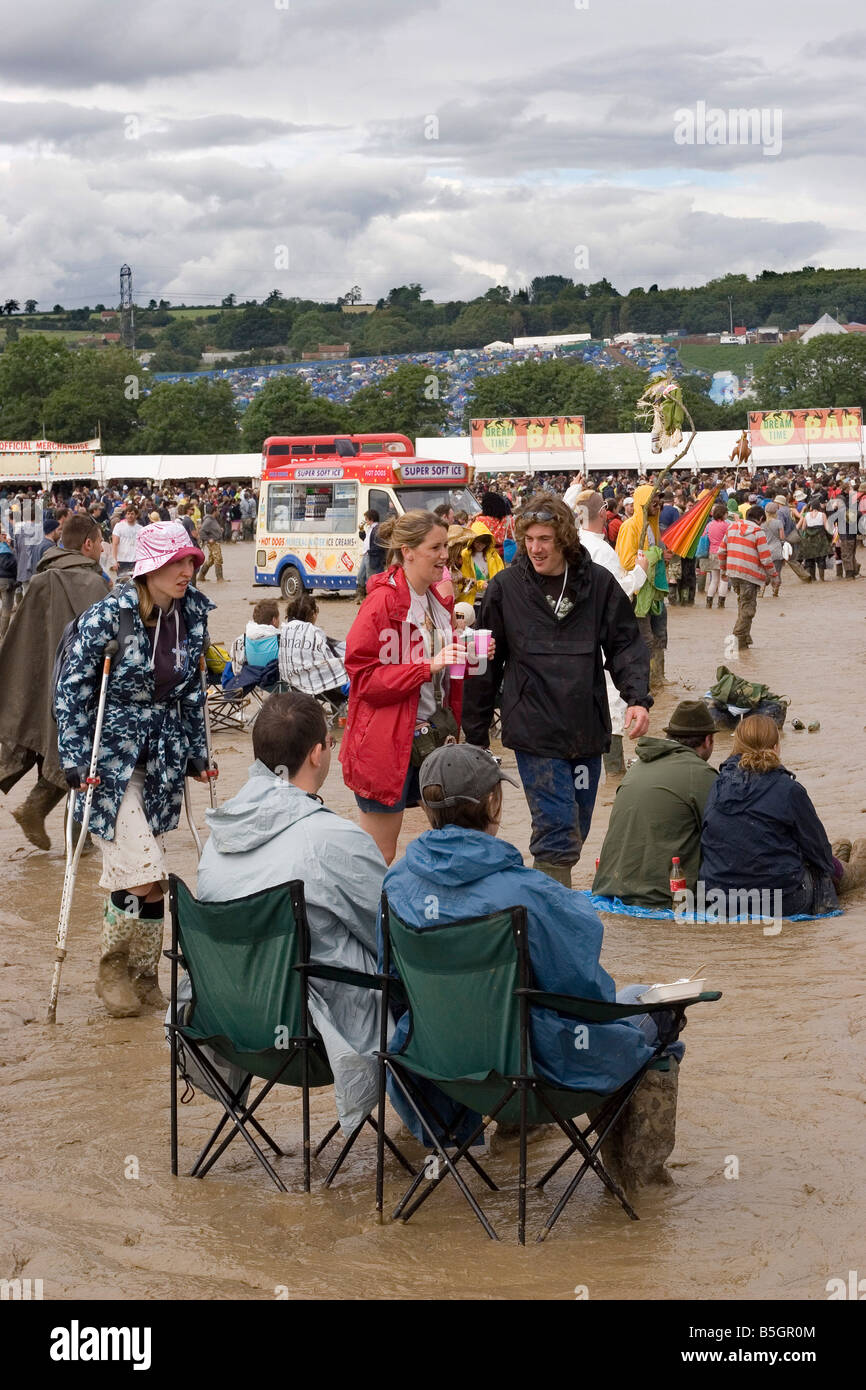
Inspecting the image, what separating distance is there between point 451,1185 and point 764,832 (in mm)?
2954

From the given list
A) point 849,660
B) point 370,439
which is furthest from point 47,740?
point 370,439

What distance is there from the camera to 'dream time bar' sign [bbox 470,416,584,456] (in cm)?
5747

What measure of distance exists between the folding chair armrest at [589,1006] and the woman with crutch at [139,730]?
2331 millimetres

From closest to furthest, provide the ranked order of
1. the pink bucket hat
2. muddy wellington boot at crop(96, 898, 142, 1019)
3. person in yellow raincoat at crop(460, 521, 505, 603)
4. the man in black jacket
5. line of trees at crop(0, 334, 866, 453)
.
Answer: the pink bucket hat < the man in black jacket < muddy wellington boot at crop(96, 898, 142, 1019) < person in yellow raincoat at crop(460, 521, 505, 603) < line of trees at crop(0, 334, 866, 453)

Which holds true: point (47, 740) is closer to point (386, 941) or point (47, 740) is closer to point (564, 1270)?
point (386, 941)

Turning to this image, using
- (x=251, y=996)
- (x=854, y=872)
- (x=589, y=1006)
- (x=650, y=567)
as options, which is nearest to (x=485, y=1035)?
(x=589, y=1006)

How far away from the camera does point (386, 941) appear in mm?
3848

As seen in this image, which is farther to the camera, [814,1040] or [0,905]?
[0,905]

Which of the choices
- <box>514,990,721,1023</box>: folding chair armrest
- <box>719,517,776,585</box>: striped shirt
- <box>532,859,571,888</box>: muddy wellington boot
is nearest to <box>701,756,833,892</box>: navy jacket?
<box>532,859,571,888</box>: muddy wellington boot

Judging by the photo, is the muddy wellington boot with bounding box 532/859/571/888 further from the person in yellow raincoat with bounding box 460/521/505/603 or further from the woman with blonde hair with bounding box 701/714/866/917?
the person in yellow raincoat with bounding box 460/521/505/603

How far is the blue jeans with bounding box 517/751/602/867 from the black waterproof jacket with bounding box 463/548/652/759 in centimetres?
6

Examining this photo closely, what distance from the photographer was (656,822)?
7031mm

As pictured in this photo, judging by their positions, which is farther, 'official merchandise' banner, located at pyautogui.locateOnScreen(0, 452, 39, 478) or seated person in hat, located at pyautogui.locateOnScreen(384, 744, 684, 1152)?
'official merchandise' banner, located at pyautogui.locateOnScreen(0, 452, 39, 478)

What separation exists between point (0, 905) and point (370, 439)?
24.3 meters
